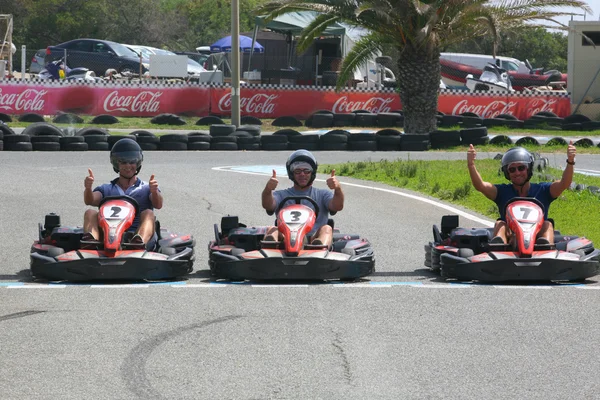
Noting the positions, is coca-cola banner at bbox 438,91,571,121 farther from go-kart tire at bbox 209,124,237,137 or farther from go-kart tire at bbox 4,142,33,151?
go-kart tire at bbox 4,142,33,151

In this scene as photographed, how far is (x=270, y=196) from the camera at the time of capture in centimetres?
938

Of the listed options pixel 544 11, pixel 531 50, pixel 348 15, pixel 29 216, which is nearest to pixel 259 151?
pixel 348 15

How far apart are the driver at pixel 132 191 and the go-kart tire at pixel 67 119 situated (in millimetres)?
18425

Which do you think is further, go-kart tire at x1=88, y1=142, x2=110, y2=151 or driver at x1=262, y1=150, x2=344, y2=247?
go-kart tire at x1=88, y1=142, x2=110, y2=151

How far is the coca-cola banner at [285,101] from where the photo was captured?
31141mm

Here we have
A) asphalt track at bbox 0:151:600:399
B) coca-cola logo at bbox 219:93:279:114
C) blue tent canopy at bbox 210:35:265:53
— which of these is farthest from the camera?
blue tent canopy at bbox 210:35:265:53

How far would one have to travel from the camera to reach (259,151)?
2317 centimetres

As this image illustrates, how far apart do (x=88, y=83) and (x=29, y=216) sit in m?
17.3

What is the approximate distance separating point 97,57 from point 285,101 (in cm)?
840

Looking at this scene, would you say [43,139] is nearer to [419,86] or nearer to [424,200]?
[419,86]

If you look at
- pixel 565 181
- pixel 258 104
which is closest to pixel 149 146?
pixel 258 104

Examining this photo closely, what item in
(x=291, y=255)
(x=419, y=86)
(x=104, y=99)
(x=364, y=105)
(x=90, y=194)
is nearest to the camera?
(x=291, y=255)

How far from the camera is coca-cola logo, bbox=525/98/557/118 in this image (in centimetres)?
3250

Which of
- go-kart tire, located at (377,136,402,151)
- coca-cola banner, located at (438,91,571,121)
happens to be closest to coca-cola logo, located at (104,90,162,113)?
coca-cola banner, located at (438,91,571,121)
